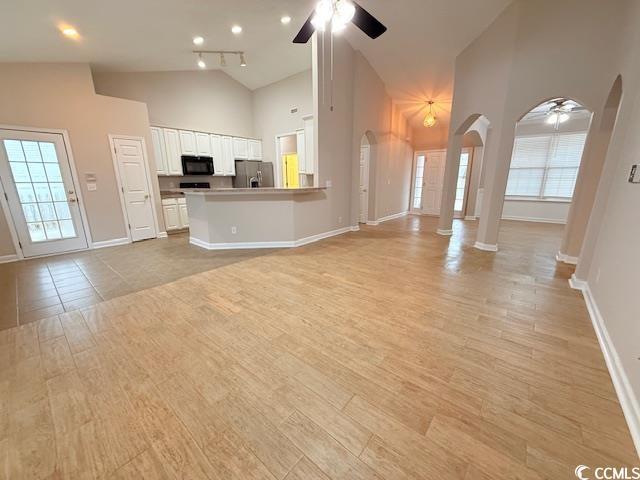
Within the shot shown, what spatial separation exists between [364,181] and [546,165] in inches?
208

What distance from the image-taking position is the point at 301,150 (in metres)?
6.69

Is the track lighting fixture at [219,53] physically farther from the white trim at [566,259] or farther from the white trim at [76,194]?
the white trim at [566,259]

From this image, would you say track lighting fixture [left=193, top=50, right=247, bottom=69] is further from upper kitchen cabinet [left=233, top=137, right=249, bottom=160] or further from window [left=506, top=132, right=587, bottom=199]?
window [left=506, top=132, right=587, bottom=199]

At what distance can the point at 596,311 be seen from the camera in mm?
2279

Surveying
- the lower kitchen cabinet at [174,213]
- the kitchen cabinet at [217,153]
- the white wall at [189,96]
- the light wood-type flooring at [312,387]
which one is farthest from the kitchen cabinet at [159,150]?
the light wood-type flooring at [312,387]

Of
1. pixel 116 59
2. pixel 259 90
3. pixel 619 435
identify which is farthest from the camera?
pixel 259 90

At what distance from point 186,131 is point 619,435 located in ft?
25.4

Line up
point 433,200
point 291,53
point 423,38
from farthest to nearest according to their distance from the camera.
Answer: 1. point 433,200
2. point 291,53
3. point 423,38

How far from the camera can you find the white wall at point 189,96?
17.2ft

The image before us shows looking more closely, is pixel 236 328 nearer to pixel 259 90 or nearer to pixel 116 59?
pixel 116 59

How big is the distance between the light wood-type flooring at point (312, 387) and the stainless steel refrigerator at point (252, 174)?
490cm

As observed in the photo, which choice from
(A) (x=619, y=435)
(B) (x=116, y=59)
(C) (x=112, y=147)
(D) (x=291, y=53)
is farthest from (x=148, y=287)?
(D) (x=291, y=53)

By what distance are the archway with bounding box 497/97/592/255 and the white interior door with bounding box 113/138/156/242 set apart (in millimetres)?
8584

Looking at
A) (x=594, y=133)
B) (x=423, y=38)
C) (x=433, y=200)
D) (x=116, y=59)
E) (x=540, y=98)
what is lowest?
(x=433, y=200)
